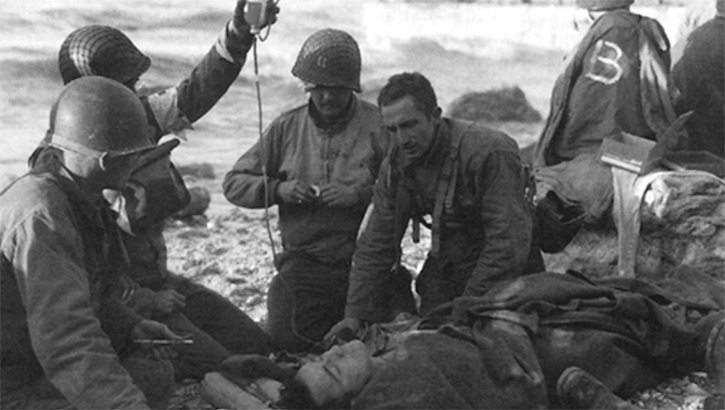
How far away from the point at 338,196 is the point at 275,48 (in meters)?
5.08

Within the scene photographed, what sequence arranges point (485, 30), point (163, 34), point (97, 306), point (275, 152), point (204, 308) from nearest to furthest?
point (97, 306)
point (204, 308)
point (275, 152)
point (163, 34)
point (485, 30)

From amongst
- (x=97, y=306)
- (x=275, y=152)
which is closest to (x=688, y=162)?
(x=275, y=152)

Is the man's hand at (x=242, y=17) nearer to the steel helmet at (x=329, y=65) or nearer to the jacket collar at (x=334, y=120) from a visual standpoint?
the steel helmet at (x=329, y=65)

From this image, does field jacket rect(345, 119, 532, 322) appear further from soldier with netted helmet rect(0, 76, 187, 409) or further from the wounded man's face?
soldier with netted helmet rect(0, 76, 187, 409)

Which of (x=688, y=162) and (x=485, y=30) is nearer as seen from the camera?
(x=688, y=162)

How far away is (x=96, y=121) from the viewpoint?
4281 millimetres

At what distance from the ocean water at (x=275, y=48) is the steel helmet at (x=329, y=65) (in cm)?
367

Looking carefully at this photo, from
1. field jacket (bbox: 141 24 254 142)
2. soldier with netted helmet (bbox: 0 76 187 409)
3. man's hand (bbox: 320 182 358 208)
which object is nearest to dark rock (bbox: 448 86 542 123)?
man's hand (bbox: 320 182 358 208)

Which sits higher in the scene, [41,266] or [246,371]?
[41,266]

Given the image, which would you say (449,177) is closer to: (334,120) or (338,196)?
(338,196)

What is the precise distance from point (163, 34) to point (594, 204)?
4746 millimetres

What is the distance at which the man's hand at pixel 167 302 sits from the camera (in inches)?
214

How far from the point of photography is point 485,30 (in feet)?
39.4

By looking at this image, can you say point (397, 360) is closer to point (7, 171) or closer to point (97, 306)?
point (97, 306)
